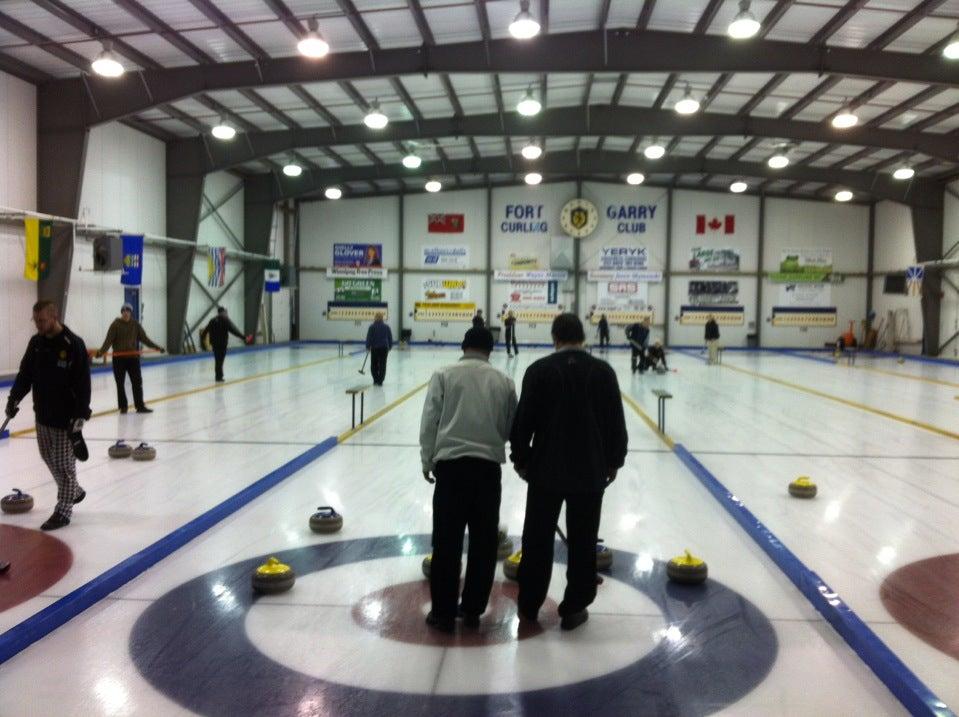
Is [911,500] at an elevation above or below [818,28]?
below

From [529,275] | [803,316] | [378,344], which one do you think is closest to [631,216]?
[529,275]

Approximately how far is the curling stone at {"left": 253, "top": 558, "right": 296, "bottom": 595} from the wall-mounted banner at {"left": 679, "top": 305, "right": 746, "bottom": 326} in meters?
31.1

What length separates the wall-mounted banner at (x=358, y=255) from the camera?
3528 cm

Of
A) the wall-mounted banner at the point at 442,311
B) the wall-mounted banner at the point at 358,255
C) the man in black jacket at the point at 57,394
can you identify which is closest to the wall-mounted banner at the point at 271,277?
the wall-mounted banner at the point at 358,255

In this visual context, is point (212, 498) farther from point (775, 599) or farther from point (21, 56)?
point (21, 56)

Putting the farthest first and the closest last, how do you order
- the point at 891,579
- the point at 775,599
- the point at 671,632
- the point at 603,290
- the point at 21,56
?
the point at 603,290 → the point at 21,56 → the point at 891,579 → the point at 775,599 → the point at 671,632

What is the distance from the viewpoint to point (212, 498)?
7.35 metres

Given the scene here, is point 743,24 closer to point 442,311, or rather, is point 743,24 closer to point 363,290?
point 442,311

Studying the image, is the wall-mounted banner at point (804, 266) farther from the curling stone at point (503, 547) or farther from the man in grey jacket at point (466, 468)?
the man in grey jacket at point (466, 468)

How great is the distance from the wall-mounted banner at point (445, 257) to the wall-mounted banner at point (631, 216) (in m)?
6.60

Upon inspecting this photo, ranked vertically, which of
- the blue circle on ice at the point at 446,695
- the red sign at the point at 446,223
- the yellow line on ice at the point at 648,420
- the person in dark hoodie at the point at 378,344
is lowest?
the blue circle on ice at the point at 446,695

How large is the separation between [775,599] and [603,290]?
2993 centimetres

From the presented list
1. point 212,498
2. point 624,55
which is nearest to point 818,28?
point 624,55

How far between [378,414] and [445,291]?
73.9 feet
